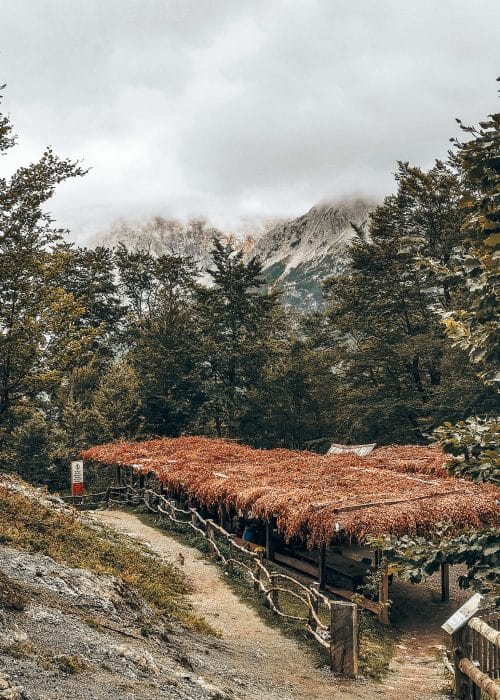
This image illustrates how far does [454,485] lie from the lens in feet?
49.5

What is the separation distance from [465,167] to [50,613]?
7258 millimetres

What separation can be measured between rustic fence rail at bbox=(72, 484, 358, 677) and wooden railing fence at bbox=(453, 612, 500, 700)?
1.92m

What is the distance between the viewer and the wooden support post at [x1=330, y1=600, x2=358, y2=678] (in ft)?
29.0

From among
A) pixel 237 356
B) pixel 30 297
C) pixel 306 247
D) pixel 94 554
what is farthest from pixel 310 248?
pixel 94 554

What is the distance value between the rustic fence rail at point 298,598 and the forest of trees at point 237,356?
720cm

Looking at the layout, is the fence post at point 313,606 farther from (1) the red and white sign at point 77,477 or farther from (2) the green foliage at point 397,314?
(1) the red and white sign at point 77,477

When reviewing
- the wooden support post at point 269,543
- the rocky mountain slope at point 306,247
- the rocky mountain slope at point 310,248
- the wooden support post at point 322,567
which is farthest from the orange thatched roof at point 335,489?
the rocky mountain slope at point 310,248

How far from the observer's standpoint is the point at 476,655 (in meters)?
7.02

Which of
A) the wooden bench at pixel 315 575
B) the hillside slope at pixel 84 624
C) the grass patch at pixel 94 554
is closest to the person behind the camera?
the hillside slope at pixel 84 624

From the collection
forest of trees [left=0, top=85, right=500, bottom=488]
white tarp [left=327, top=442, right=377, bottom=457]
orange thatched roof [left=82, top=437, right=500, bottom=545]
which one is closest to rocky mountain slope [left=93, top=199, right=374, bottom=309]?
forest of trees [left=0, top=85, right=500, bottom=488]

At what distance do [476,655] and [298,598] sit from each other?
682cm

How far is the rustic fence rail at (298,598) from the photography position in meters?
8.91

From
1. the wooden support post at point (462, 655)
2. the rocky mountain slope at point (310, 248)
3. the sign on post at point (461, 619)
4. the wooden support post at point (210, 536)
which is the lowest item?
the wooden support post at point (210, 536)

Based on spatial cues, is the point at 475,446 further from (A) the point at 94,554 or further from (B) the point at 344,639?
(A) the point at 94,554
